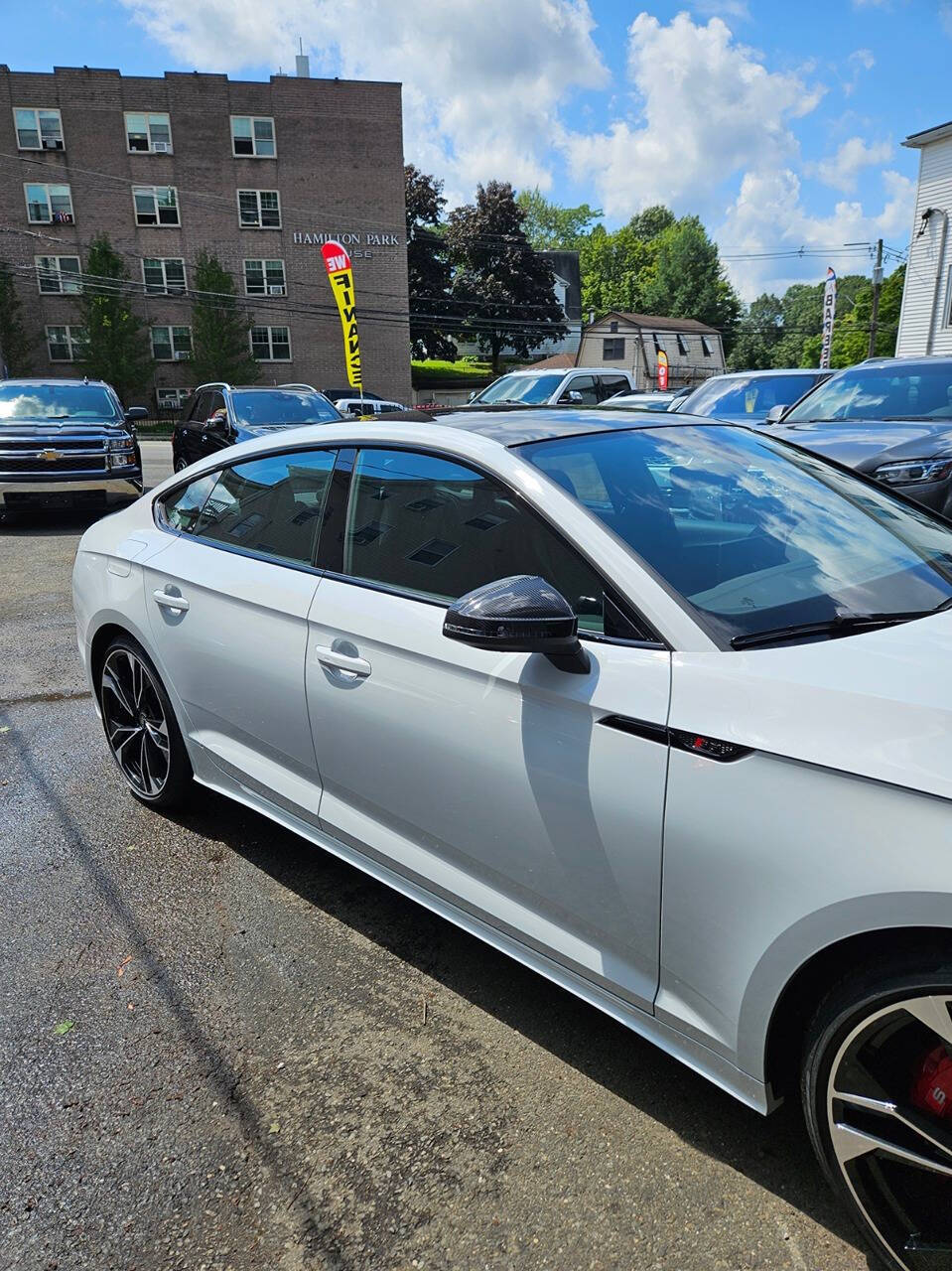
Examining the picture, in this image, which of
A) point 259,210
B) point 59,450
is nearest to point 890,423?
point 59,450

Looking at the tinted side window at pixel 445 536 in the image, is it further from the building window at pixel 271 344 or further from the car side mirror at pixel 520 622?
the building window at pixel 271 344

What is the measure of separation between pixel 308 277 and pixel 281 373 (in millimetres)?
4490

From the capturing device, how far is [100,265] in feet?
121

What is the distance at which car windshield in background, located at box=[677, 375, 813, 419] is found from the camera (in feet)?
32.0

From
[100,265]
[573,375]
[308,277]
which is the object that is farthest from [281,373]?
[573,375]

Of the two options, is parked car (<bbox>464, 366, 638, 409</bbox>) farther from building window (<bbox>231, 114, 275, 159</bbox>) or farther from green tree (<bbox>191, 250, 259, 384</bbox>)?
building window (<bbox>231, 114, 275, 159</bbox>)

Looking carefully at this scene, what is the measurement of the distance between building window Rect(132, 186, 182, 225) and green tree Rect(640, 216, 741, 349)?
4989 cm

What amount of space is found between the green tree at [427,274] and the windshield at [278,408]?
44.7 metres

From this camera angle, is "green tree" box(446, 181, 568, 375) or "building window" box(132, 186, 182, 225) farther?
"green tree" box(446, 181, 568, 375)

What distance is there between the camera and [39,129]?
120 ft

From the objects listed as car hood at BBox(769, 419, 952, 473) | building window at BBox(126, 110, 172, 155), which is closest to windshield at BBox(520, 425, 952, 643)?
car hood at BBox(769, 419, 952, 473)

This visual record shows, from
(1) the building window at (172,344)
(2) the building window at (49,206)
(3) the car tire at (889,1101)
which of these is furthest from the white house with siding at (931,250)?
(2) the building window at (49,206)

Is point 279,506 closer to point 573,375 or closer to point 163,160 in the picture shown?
point 573,375

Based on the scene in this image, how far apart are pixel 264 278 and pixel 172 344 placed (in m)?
5.15
